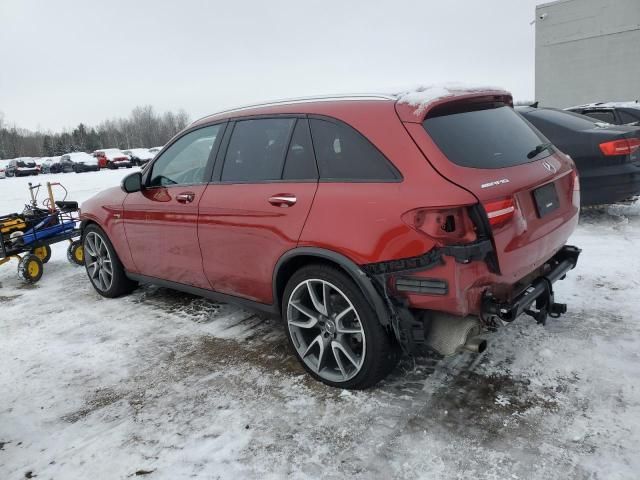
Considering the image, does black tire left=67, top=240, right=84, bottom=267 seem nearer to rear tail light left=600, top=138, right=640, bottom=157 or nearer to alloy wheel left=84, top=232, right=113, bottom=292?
alloy wheel left=84, top=232, right=113, bottom=292

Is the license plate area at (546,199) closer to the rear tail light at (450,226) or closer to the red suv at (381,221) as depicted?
the red suv at (381,221)

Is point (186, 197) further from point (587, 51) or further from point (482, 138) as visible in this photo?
point (587, 51)

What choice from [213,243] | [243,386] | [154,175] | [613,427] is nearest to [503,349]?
[613,427]

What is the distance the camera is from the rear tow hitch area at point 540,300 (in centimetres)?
264

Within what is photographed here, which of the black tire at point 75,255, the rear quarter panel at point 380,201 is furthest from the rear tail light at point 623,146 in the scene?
the black tire at point 75,255

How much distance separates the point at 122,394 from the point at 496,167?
275cm

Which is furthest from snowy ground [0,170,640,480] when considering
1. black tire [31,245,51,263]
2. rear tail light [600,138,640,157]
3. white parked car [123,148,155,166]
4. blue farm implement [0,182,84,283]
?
white parked car [123,148,155,166]

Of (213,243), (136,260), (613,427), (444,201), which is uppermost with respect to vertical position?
(444,201)

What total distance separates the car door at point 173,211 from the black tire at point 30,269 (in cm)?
213

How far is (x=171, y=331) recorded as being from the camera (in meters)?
4.21

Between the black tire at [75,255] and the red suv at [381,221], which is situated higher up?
the red suv at [381,221]

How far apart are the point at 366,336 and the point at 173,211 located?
2097mm

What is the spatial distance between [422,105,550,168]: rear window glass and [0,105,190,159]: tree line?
7608 cm

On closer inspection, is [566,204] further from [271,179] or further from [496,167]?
[271,179]
